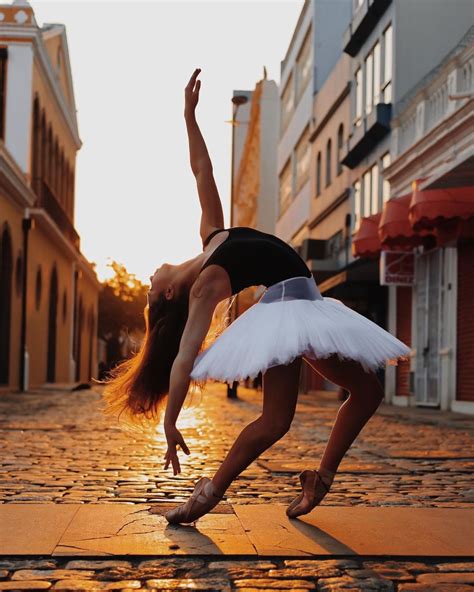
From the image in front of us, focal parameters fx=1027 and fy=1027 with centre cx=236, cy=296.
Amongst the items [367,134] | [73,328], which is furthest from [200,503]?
[73,328]

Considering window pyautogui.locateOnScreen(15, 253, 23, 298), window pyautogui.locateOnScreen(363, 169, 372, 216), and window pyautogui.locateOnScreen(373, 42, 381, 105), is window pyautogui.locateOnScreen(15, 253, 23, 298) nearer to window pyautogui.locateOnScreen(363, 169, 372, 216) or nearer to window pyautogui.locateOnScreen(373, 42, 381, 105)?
window pyautogui.locateOnScreen(363, 169, 372, 216)

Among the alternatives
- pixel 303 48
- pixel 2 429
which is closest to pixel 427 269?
pixel 2 429

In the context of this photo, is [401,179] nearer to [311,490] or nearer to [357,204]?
[357,204]

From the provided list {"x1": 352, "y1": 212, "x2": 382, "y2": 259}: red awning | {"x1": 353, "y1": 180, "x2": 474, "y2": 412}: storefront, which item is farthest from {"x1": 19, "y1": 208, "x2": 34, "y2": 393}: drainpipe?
{"x1": 352, "y1": 212, "x2": 382, "y2": 259}: red awning

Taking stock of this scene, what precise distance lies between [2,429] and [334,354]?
785 cm

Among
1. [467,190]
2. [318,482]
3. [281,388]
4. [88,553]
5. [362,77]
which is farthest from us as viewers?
[362,77]

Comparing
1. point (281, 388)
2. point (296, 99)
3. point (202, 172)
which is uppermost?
point (296, 99)

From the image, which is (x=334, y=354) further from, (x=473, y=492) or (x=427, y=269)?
(x=427, y=269)

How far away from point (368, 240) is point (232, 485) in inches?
628

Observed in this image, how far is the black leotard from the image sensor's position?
441cm

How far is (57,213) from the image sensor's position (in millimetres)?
35125

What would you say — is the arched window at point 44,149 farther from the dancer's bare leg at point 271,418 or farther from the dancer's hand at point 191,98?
the dancer's bare leg at point 271,418

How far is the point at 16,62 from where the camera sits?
98.6ft

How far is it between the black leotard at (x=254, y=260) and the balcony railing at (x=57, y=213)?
27218mm
